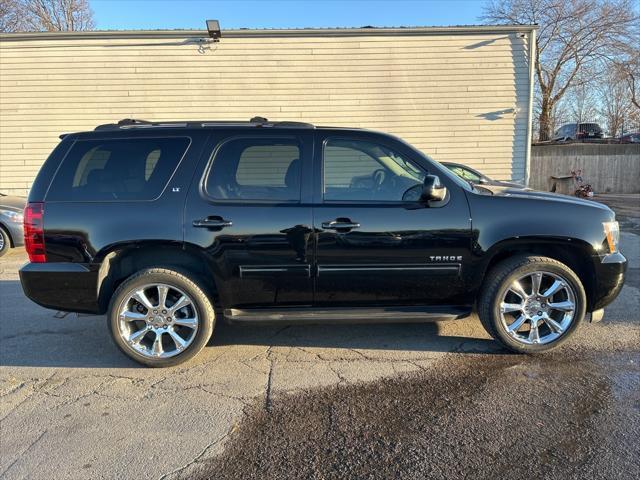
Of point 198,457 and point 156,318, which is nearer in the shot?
point 198,457

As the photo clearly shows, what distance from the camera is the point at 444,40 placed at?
11734 millimetres

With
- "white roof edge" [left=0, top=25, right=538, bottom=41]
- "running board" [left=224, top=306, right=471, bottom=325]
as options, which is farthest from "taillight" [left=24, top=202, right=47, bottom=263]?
"white roof edge" [left=0, top=25, right=538, bottom=41]

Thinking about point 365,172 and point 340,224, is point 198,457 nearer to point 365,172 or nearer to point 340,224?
point 340,224

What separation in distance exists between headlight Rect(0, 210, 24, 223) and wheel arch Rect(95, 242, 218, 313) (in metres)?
5.56

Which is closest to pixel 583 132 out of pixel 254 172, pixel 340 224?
pixel 340 224

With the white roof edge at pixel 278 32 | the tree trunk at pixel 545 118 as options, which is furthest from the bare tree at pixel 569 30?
the white roof edge at pixel 278 32

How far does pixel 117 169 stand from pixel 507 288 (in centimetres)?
325

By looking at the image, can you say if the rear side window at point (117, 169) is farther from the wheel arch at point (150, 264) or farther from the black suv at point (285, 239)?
the wheel arch at point (150, 264)

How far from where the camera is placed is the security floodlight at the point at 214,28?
1115cm

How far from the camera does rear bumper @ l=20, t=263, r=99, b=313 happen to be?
11.3 feet

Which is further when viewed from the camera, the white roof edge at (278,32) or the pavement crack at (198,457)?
the white roof edge at (278,32)

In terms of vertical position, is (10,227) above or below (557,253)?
below

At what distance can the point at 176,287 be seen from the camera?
3492 millimetres

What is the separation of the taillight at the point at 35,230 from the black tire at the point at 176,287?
2.17 ft
